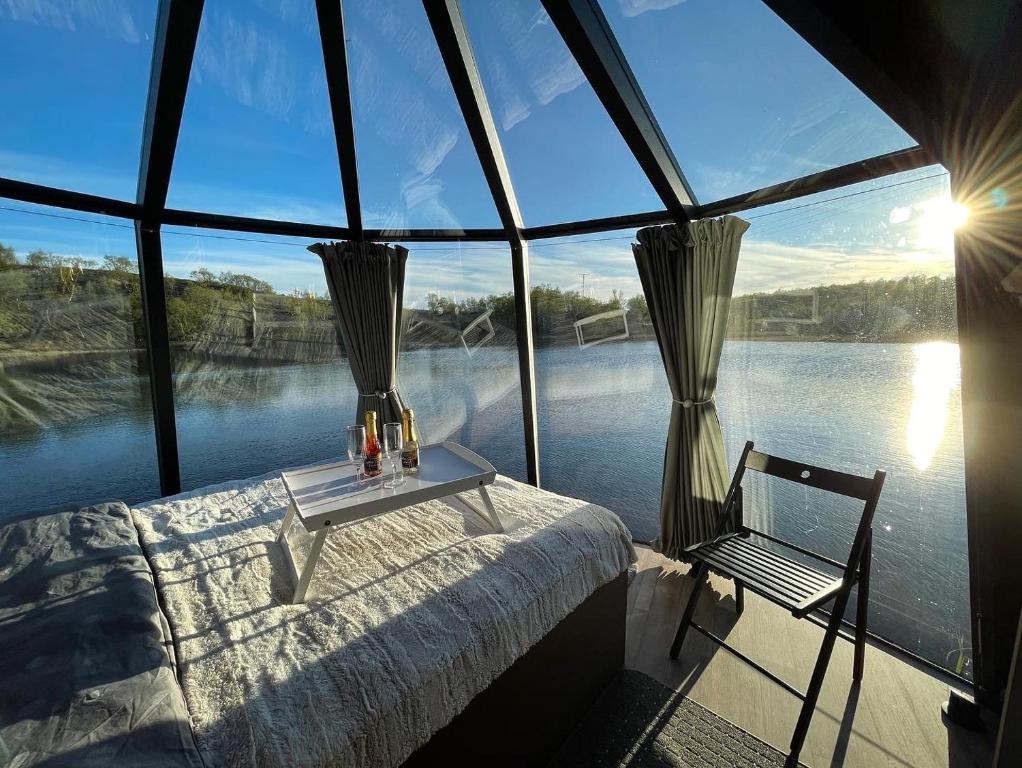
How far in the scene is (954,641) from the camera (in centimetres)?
187

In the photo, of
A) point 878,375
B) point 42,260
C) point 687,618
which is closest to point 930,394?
point 878,375

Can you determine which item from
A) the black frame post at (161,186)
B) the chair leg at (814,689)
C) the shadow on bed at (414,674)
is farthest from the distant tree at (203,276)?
the chair leg at (814,689)

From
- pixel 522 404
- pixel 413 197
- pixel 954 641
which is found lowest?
pixel 954 641

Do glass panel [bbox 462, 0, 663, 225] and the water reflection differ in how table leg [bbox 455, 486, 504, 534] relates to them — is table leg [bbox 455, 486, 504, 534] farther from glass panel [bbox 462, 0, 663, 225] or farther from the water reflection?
glass panel [bbox 462, 0, 663, 225]

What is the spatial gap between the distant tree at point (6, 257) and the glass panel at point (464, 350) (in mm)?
2074

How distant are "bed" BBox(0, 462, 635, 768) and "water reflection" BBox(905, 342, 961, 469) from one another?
135cm

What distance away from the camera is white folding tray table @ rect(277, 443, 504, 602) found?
4.81 ft

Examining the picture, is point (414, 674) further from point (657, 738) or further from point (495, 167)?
point (495, 167)

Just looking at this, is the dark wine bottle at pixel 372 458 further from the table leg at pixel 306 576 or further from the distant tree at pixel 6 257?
the distant tree at pixel 6 257

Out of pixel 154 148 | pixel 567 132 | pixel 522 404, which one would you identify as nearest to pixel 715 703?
pixel 522 404

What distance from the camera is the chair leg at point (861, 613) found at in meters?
1.77

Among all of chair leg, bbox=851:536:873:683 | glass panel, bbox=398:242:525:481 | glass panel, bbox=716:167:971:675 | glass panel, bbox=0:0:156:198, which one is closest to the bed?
chair leg, bbox=851:536:873:683

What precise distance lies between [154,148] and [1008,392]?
12.2 feet

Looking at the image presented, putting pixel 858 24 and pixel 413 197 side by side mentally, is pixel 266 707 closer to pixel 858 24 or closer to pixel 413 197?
pixel 858 24
